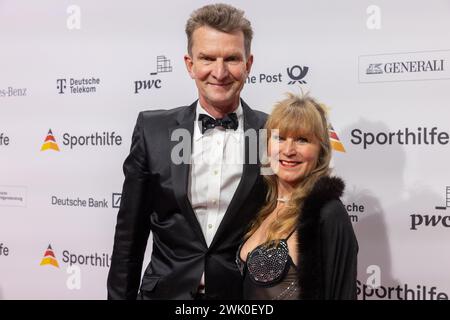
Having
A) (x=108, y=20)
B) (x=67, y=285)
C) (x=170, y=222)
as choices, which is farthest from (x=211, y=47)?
(x=67, y=285)

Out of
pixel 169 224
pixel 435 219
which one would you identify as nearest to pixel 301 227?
pixel 169 224

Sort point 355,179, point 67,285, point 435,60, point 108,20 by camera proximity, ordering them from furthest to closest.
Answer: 1. point 67,285
2. point 108,20
3. point 355,179
4. point 435,60

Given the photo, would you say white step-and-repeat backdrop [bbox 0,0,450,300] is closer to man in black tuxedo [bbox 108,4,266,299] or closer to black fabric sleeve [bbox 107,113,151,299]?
man in black tuxedo [bbox 108,4,266,299]

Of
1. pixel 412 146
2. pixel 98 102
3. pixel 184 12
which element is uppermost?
pixel 184 12

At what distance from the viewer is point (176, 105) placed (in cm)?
258

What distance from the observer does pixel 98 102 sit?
278 cm

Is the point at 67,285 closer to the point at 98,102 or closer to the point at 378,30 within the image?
the point at 98,102

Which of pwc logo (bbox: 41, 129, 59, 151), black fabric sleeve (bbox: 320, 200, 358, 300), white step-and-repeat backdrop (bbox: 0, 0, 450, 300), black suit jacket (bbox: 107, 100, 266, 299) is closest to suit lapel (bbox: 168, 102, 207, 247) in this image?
black suit jacket (bbox: 107, 100, 266, 299)

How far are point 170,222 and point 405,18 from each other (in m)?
1.45

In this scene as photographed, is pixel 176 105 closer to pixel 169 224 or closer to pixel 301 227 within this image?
pixel 169 224

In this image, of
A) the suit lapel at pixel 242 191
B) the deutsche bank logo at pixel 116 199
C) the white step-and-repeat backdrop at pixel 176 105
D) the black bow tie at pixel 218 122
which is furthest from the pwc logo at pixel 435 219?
the deutsche bank logo at pixel 116 199

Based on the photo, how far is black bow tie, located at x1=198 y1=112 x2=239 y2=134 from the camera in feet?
5.81

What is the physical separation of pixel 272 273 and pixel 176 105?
4.40ft

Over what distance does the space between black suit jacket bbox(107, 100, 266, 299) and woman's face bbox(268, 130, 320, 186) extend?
14 cm
